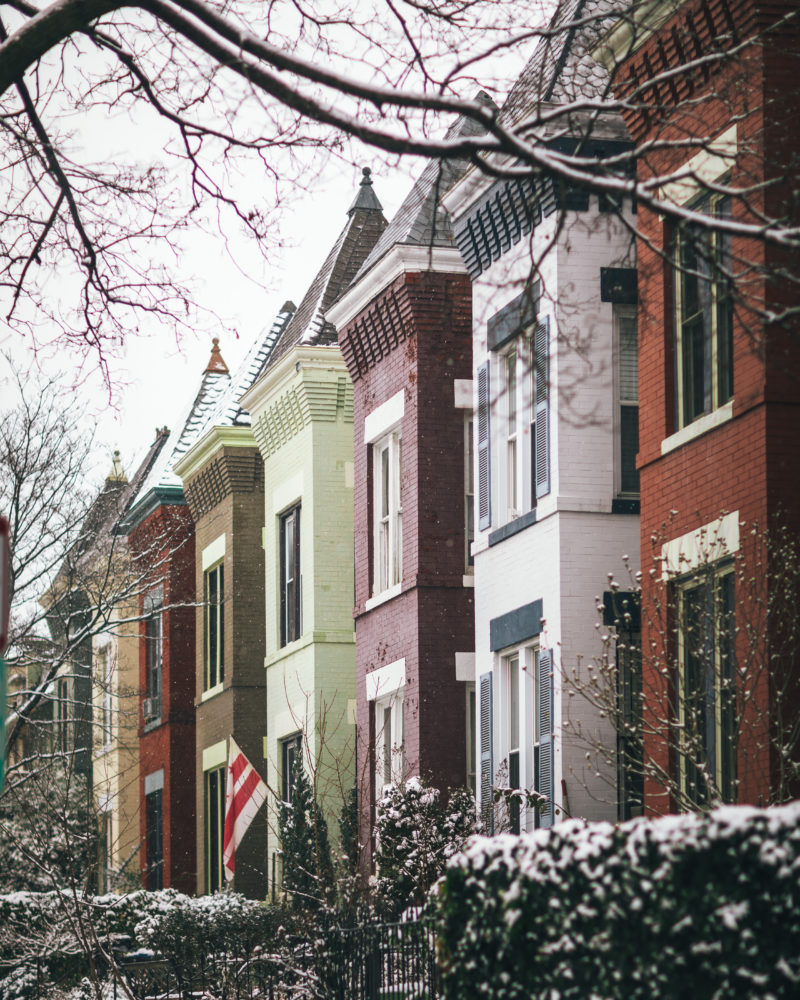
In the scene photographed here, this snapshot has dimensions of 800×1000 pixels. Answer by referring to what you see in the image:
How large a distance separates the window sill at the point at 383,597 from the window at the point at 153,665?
12.7 m

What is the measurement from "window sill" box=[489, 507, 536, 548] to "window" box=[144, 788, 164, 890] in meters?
17.6

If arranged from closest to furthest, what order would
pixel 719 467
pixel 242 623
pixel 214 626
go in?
pixel 719 467, pixel 242 623, pixel 214 626

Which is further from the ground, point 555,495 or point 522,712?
point 555,495

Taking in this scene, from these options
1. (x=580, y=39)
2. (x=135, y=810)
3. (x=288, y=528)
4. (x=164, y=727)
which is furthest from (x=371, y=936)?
(x=135, y=810)

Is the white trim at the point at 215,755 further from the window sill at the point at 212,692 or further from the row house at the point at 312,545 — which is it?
the row house at the point at 312,545

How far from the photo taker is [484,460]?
20141 millimetres

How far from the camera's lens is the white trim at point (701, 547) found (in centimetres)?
1403

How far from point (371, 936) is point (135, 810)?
25.6m

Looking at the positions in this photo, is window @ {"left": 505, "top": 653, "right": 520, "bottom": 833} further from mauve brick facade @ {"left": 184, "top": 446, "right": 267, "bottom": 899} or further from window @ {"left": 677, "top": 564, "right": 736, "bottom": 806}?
mauve brick facade @ {"left": 184, "top": 446, "right": 267, "bottom": 899}

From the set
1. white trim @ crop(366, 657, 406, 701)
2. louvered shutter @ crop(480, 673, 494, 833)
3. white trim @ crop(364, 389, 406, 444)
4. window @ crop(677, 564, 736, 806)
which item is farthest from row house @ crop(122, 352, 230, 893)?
window @ crop(677, 564, 736, 806)

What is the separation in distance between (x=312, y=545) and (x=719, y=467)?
1245 centimetres

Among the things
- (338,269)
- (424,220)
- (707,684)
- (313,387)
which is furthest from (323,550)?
(707,684)

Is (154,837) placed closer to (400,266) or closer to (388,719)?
(388,719)

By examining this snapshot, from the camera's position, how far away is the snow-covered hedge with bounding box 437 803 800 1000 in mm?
7023
